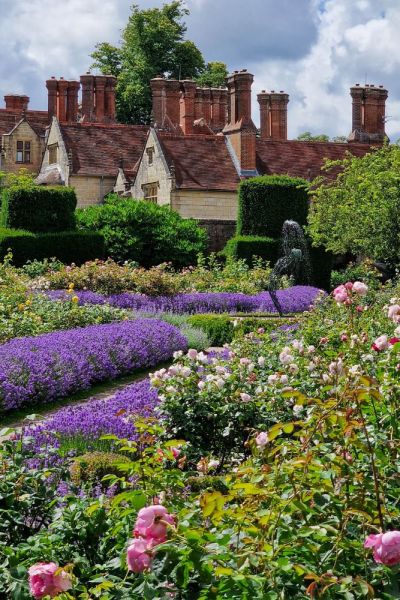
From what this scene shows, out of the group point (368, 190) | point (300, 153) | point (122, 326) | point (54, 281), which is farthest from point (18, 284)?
point (300, 153)

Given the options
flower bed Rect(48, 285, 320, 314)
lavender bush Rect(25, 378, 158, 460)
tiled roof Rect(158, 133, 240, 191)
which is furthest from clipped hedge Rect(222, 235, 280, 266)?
lavender bush Rect(25, 378, 158, 460)

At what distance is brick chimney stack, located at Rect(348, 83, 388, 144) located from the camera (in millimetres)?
42375

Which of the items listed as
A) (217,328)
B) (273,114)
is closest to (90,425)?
(217,328)

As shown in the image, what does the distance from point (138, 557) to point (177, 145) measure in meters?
33.9

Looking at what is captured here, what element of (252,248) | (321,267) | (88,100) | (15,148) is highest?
(88,100)

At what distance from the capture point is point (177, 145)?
3612 centimetres

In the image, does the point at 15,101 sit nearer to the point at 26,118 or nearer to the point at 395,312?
the point at 26,118

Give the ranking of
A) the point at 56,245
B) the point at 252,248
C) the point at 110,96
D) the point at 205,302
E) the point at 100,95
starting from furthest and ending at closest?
the point at 110,96, the point at 100,95, the point at 252,248, the point at 56,245, the point at 205,302

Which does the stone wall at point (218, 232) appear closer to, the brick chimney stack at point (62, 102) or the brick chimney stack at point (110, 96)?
the brick chimney stack at point (110, 96)

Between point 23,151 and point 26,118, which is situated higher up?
point 26,118

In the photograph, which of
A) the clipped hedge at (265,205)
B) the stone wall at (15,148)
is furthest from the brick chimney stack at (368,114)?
the stone wall at (15,148)

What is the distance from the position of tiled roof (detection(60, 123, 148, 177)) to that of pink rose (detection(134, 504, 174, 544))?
3652 centimetres

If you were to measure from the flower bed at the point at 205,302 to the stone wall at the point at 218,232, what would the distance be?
41.2 ft

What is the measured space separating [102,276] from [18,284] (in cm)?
202
